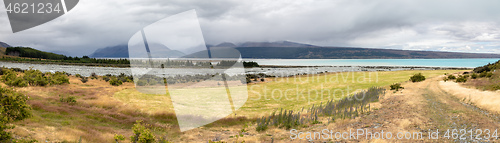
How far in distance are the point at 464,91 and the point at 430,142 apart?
1374 centimetres

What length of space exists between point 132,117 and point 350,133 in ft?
40.0

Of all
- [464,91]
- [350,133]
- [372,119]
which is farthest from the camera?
[464,91]

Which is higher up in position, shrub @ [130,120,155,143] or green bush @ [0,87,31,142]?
green bush @ [0,87,31,142]

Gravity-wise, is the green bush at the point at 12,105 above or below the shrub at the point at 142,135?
above

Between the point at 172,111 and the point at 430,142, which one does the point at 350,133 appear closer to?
the point at 430,142

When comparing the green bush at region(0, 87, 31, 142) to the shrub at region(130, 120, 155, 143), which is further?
the green bush at region(0, 87, 31, 142)

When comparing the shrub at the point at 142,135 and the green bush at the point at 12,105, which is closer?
the shrub at the point at 142,135

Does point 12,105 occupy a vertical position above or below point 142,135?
above

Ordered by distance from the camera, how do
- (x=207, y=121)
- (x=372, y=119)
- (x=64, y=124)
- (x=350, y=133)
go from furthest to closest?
1. (x=207, y=121)
2. (x=372, y=119)
3. (x=64, y=124)
4. (x=350, y=133)

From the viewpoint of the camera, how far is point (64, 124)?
10445 millimetres

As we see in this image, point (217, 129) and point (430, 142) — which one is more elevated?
point (430, 142)

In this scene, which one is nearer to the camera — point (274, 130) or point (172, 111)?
point (274, 130)

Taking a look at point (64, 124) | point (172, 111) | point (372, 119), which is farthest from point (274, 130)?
point (64, 124)

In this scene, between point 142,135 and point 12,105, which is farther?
point 12,105
